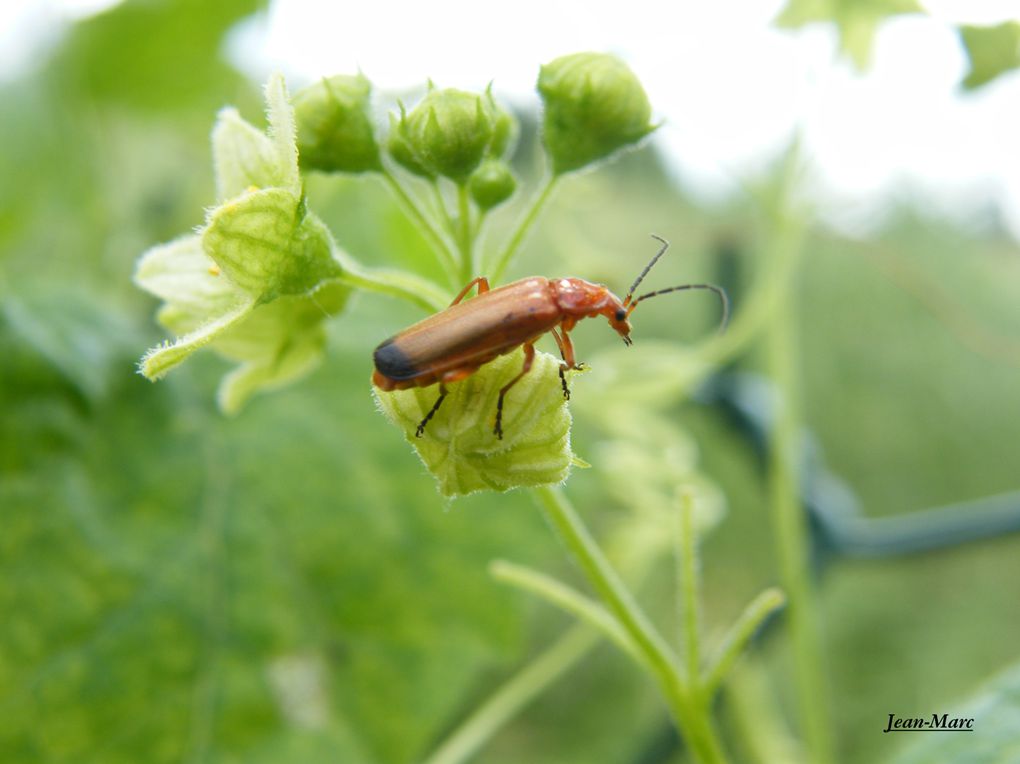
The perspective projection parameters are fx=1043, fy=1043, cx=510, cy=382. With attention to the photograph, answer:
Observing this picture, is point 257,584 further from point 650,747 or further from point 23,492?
point 650,747

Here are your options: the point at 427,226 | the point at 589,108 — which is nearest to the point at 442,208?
the point at 427,226

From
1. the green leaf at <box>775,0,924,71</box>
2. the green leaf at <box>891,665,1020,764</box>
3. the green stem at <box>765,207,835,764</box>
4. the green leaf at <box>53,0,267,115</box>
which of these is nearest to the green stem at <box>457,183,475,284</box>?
the green leaf at <box>891,665,1020,764</box>

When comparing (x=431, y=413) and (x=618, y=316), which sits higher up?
(x=431, y=413)

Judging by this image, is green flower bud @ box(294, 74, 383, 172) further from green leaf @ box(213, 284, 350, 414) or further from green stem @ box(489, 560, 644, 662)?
green stem @ box(489, 560, 644, 662)

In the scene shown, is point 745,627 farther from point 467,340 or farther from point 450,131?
point 450,131

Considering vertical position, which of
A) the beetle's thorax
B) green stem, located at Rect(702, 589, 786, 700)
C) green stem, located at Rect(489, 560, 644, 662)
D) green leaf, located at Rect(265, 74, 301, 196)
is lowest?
green stem, located at Rect(489, 560, 644, 662)

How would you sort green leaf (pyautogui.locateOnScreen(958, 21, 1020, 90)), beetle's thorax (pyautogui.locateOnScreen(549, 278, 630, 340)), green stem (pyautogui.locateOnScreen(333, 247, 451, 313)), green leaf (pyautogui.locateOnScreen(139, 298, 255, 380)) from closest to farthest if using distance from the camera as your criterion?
1. green leaf (pyautogui.locateOnScreen(139, 298, 255, 380))
2. green stem (pyautogui.locateOnScreen(333, 247, 451, 313))
3. beetle's thorax (pyautogui.locateOnScreen(549, 278, 630, 340))
4. green leaf (pyautogui.locateOnScreen(958, 21, 1020, 90))

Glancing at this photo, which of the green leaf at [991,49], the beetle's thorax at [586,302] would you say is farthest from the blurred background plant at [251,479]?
the beetle's thorax at [586,302]
